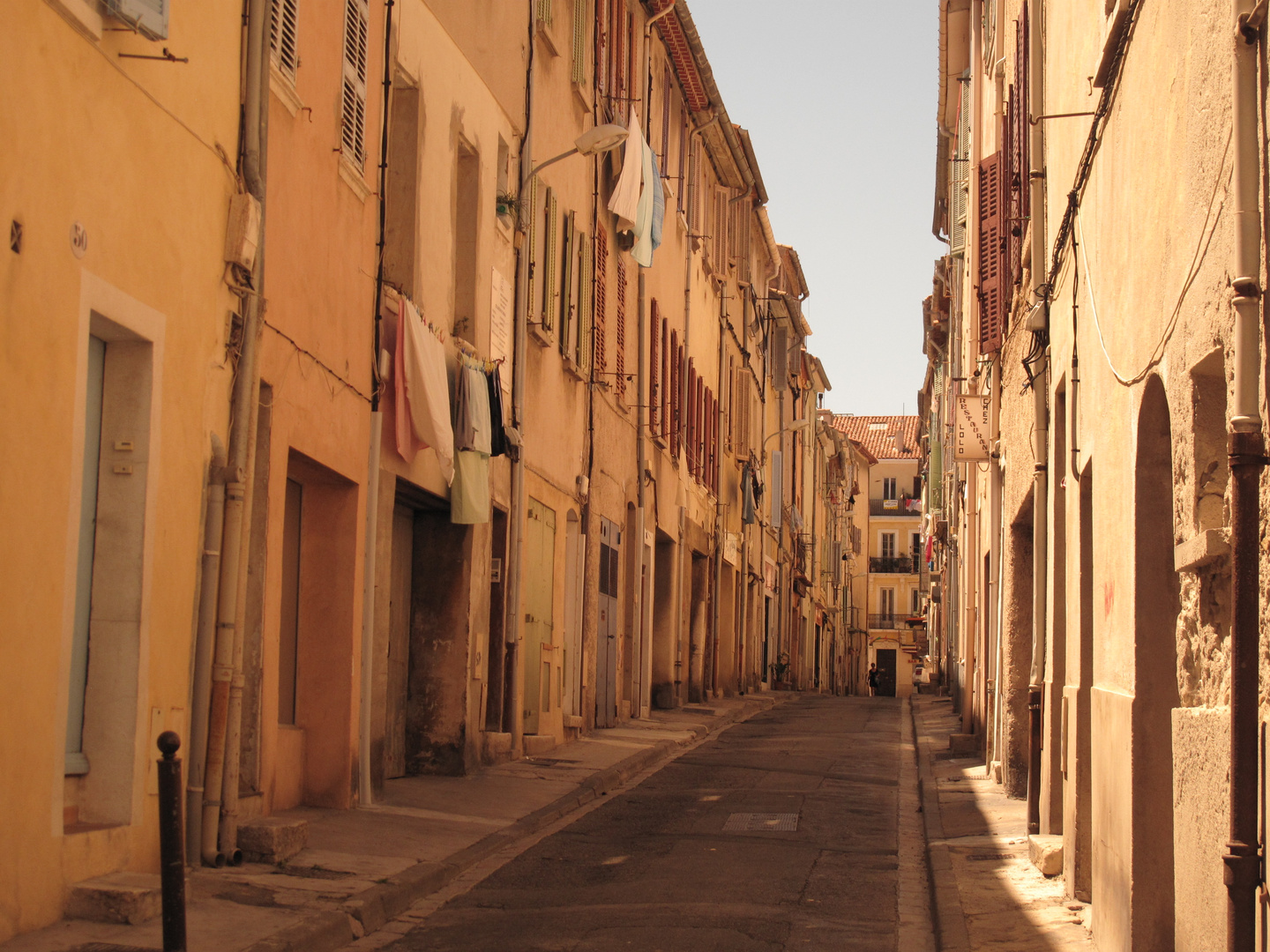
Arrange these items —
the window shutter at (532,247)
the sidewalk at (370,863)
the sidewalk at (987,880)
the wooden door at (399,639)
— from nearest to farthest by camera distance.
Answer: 1. the sidewalk at (370,863)
2. the sidewalk at (987,880)
3. the wooden door at (399,639)
4. the window shutter at (532,247)

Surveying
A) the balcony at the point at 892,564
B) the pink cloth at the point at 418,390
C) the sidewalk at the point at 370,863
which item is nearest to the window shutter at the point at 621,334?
the sidewalk at the point at 370,863

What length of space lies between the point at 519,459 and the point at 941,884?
7.56 metres

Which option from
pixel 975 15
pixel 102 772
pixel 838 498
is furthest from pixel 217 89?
pixel 838 498

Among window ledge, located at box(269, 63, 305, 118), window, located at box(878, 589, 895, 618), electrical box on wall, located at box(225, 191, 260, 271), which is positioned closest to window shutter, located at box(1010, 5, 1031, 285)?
window ledge, located at box(269, 63, 305, 118)

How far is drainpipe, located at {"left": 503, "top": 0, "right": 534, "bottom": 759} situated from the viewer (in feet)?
51.5

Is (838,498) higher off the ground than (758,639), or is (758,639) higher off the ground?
(838,498)

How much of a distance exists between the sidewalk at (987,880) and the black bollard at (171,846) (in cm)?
365

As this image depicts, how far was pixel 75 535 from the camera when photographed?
7.00m

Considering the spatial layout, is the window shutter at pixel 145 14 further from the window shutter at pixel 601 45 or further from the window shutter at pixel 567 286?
the window shutter at pixel 601 45

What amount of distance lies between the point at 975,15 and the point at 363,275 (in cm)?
1206

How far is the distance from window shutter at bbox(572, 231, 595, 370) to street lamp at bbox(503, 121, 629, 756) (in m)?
2.61

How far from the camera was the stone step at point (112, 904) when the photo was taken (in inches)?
266

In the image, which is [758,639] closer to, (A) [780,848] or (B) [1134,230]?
(A) [780,848]

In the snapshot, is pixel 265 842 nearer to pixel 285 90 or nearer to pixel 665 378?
pixel 285 90
